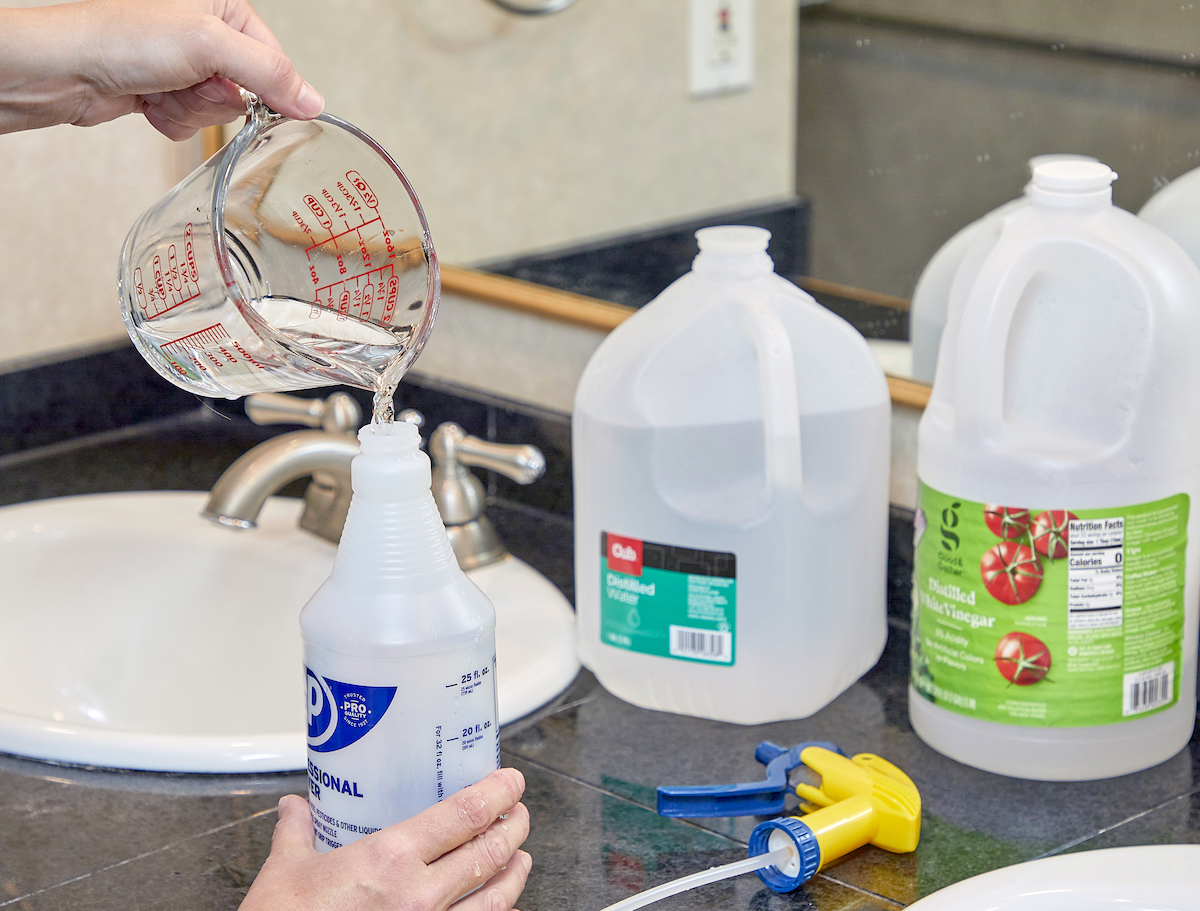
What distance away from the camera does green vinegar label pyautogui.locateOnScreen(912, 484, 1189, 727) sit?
0.85m

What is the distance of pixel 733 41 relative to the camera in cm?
135

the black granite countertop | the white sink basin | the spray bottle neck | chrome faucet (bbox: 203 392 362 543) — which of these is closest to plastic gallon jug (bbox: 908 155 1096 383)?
the black granite countertop

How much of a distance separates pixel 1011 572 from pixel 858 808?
0.17m

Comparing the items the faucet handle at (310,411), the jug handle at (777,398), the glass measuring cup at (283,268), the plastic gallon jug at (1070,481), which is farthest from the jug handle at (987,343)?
the faucet handle at (310,411)

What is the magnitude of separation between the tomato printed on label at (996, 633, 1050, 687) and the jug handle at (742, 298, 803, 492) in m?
0.17

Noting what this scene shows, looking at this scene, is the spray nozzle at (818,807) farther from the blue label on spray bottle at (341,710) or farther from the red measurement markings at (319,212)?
the red measurement markings at (319,212)

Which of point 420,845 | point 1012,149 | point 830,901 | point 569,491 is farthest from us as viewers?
point 569,491

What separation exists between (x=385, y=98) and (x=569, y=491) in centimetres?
42

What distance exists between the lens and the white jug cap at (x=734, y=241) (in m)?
0.98

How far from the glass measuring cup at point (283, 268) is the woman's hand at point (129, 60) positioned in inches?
1.0

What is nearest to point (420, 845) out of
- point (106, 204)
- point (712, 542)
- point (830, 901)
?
point (830, 901)

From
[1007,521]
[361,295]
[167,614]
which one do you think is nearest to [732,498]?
[1007,521]

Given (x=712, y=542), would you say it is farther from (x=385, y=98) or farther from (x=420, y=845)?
(x=385, y=98)

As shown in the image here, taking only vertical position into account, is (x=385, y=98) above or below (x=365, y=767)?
above
